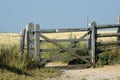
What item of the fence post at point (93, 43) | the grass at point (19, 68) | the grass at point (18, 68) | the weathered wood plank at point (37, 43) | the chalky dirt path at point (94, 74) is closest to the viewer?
the grass at point (19, 68)

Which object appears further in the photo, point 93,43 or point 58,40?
point 93,43

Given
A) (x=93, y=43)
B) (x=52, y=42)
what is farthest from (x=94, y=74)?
(x=52, y=42)

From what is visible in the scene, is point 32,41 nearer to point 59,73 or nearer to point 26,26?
point 26,26

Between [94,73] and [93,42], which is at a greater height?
[93,42]

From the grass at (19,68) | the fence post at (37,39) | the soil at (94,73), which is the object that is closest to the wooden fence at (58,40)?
the fence post at (37,39)

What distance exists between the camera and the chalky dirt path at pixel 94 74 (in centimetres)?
1362

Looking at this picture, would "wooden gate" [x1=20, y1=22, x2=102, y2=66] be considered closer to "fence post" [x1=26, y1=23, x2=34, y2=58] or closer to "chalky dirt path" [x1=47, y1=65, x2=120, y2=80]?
"fence post" [x1=26, y1=23, x2=34, y2=58]

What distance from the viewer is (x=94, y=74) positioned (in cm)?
1438

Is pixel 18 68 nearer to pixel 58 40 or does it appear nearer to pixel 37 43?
pixel 37 43

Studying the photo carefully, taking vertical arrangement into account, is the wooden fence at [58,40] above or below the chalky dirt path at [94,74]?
above

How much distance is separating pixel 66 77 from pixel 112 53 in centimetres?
346

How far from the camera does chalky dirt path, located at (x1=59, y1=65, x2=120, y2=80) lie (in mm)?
13625

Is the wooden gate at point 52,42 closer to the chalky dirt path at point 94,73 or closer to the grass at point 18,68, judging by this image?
the grass at point 18,68

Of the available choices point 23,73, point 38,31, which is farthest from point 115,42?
point 23,73
